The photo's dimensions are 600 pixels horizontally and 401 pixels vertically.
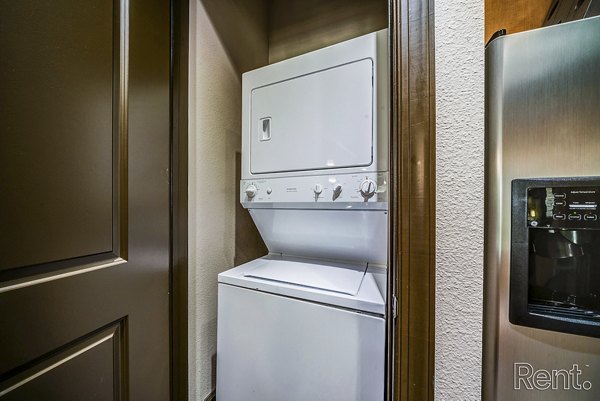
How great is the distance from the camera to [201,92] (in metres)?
1.24

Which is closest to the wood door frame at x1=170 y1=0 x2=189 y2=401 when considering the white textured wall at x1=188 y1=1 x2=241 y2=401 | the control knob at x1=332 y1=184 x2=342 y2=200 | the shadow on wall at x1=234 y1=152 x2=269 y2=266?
the white textured wall at x1=188 y1=1 x2=241 y2=401

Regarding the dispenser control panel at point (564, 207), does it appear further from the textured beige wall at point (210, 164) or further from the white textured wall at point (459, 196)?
the textured beige wall at point (210, 164)

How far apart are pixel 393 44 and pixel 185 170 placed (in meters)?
0.99

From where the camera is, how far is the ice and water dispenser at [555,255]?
47cm

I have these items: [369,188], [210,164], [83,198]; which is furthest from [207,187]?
[369,188]

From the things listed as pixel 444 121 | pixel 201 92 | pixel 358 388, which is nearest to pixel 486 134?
pixel 444 121

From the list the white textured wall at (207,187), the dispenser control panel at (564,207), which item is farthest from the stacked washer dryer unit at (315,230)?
the dispenser control panel at (564,207)

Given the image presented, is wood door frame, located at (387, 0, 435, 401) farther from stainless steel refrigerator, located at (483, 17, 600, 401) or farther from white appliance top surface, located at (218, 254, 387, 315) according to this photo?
white appliance top surface, located at (218, 254, 387, 315)

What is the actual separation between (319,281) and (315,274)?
98 mm

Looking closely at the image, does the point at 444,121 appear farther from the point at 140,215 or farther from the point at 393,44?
the point at 140,215

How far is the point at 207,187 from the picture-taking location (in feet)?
4.23

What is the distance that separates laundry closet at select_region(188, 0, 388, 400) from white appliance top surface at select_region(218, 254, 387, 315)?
1cm

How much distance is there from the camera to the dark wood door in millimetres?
567

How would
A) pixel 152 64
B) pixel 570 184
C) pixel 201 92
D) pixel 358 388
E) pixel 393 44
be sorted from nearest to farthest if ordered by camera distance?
pixel 570 184 → pixel 393 44 → pixel 358 388 → pixel 152 64 → pixel 201 92
